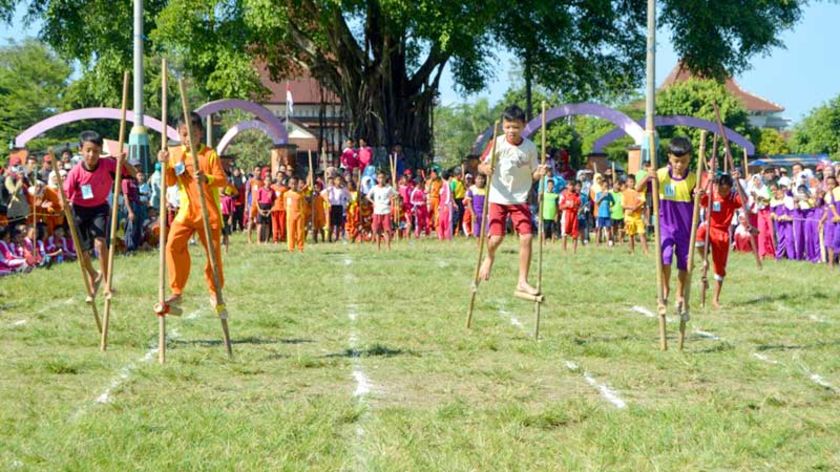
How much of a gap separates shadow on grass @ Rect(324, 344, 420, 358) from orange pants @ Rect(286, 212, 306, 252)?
16.5 metres

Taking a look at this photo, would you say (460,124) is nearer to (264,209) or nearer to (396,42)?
(396,42)

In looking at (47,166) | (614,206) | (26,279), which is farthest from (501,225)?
(614,206)

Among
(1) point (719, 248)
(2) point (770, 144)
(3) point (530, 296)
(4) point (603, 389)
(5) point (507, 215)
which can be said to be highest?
(2) point (770, 144)

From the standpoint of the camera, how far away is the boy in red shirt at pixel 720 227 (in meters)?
15.4

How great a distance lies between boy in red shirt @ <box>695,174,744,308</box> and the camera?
15422 mm

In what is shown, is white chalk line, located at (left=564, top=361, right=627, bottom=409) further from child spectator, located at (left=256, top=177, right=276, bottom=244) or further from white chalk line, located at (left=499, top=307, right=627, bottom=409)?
child spectator, located at (left=256, top=177, right=276, bottom=244)

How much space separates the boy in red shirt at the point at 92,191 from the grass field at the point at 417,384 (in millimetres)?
885

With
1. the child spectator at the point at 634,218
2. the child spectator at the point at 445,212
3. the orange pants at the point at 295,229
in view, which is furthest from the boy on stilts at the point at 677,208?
the child spectator at the point at 445,212

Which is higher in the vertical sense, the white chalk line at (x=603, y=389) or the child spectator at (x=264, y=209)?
the child spectator at (x=264, y=209)

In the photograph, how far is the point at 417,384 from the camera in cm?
923

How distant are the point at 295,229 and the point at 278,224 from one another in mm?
3120

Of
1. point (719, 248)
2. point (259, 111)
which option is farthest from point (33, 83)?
point (719, 248)

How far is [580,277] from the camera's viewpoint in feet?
63.3

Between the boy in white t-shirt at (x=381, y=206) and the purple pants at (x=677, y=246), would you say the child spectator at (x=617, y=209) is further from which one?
the purple pants at (x=677, y=246)
